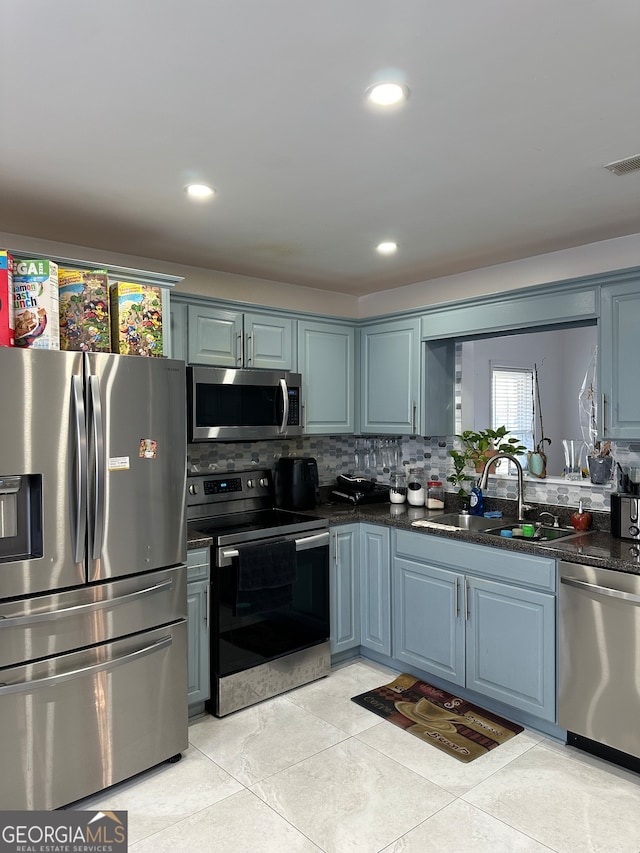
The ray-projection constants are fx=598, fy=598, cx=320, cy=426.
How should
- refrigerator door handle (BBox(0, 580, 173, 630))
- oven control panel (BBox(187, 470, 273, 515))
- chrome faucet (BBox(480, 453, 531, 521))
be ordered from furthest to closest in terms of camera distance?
oven control panel (BBox(187, 470, 273, 515)) < chrome faucet (BBox(480, 453, 531, 521)) < refrigerator door handle (BBox(0, 580, 173, 630))

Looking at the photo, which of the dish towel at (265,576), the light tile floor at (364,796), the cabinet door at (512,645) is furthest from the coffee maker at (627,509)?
the dish towel at (265,576)

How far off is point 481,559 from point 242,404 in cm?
152

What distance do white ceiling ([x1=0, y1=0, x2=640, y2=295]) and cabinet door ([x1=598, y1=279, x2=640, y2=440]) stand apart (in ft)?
1.24

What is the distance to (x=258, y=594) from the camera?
3.07 meters

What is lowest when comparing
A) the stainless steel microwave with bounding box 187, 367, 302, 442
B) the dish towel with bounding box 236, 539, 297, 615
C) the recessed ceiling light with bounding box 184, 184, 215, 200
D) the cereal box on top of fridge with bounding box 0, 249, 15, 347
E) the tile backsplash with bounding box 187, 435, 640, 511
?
the dish towel with bounding box 236, 539, 297, 615

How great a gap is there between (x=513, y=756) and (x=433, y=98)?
264 cm

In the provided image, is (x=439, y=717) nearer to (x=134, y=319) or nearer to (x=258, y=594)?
(x=258, y=594)

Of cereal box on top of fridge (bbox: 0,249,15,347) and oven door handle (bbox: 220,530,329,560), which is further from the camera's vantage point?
oven door handle (bbox: 220,530,329,560)

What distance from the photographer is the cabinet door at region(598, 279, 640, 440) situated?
2771 millimetres

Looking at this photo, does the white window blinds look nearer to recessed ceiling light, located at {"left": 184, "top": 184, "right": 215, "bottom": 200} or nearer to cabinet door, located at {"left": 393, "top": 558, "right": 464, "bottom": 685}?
cabinet door, located at {"left": 393, "top": 558, "right": 464, "bottom": 685}

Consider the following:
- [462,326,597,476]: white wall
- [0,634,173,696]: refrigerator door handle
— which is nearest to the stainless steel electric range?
[0,634,173,696]: refrigerator door handle

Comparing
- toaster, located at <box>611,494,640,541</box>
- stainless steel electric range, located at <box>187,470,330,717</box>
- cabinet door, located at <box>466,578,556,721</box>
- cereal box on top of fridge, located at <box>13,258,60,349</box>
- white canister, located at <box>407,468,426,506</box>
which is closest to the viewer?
cereal box on top of fridge, located at <box>13,258,60,349</box>

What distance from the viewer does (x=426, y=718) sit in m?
2.97

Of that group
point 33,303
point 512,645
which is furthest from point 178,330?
point 512,645
